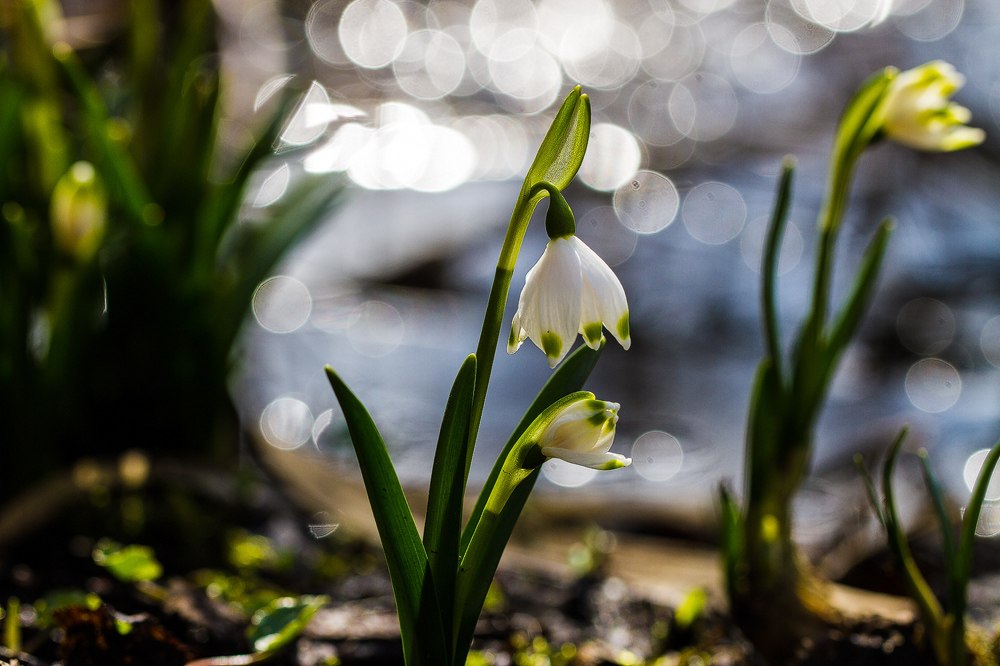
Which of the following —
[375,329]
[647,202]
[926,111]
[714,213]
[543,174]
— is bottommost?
[543,174]

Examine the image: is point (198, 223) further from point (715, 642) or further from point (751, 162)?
point (751, 162)

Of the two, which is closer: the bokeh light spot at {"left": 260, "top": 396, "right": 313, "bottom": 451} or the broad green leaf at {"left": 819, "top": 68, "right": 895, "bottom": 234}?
the broad green leaf at {"left": 819, "top": 68, "right": 895, "bottom": 234}

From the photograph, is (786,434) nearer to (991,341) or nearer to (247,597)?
(247,597)

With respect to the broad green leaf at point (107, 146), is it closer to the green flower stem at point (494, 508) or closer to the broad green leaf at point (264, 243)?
the broad green leaf at point (264, 243)

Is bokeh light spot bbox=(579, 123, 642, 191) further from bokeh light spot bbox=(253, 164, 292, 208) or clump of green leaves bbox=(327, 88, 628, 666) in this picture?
clump of green leaves bbox=(327, 88, 628, 666)

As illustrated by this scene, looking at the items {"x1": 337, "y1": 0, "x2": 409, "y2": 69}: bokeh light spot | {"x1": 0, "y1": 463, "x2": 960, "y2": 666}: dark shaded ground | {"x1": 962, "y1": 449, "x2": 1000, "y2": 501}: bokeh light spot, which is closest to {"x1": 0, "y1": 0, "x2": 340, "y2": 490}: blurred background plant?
{"x1": 0, "y1": 463, "x2": 960, "y2": 666}: dark shaded ground

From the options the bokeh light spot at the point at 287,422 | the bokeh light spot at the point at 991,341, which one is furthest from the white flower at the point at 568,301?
the bokeh light spot at the point at 991,341

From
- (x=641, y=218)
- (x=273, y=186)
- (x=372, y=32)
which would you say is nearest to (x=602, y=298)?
(x=273, y=186)
